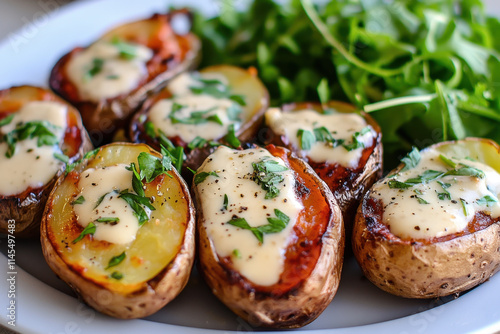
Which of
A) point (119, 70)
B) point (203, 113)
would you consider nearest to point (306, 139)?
point (203, 113)

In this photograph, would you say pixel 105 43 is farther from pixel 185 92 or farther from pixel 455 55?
pixel 455 55

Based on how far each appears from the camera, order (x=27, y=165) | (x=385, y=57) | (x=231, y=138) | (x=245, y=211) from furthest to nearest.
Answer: (x=385, y=57) → (x=231, y=138) → (x=27, y=165) → (x=245, y=211)

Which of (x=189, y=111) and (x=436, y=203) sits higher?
(x=189, y=111)

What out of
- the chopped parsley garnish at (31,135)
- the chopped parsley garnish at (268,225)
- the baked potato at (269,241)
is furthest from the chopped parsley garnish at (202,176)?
the chopped parsley garnish at (31,135)

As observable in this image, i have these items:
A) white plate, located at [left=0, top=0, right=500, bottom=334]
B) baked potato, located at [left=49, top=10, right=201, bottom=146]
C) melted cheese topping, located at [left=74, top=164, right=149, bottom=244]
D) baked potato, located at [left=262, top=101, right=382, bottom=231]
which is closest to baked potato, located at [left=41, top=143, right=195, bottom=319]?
melted cheese topping, located at [left=74, top=164, right=149, bottom=244]

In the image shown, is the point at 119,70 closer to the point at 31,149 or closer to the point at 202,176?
the point at 31,149

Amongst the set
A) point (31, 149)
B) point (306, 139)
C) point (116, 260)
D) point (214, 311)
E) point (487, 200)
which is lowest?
point (214, 311)
